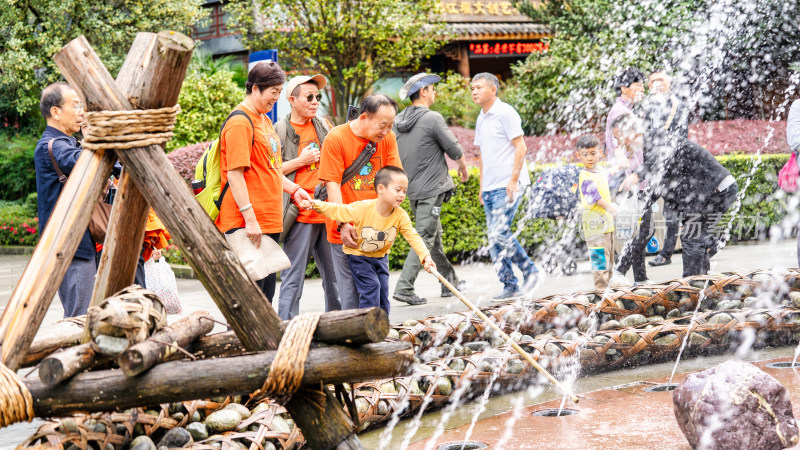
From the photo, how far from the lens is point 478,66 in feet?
81.5

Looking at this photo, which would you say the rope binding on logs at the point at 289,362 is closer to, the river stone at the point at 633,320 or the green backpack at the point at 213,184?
the green backpack at the point at 213,184

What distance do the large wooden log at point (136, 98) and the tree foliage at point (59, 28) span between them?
13.0 meters

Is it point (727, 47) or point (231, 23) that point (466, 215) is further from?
point (231, 23)

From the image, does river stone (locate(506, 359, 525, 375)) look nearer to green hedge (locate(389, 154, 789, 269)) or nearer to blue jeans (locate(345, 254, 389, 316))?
blue jeans (locate(345, 254, 389, 316))

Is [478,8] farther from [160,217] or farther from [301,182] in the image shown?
[160,217]

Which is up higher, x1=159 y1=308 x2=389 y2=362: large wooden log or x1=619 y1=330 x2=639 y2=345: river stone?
x1=159 y1=308 x2=389 y2=362: large wooden log

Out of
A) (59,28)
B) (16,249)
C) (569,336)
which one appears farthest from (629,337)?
(59,28)

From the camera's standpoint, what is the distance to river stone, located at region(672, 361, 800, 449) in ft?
10.6

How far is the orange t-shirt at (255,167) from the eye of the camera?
466 centimetres

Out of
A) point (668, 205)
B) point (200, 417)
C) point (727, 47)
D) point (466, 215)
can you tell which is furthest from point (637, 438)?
point (727, 47)

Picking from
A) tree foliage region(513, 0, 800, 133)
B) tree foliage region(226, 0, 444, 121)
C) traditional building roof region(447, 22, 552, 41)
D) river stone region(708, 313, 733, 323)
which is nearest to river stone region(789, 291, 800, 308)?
river stone region(708, 313, 733, 323)

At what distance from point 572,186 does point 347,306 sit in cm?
345

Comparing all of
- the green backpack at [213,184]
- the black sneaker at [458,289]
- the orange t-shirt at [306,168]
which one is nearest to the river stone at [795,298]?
the black sneaker at [458,289]

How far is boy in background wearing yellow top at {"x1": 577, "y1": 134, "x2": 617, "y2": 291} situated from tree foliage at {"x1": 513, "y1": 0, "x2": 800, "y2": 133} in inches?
306
